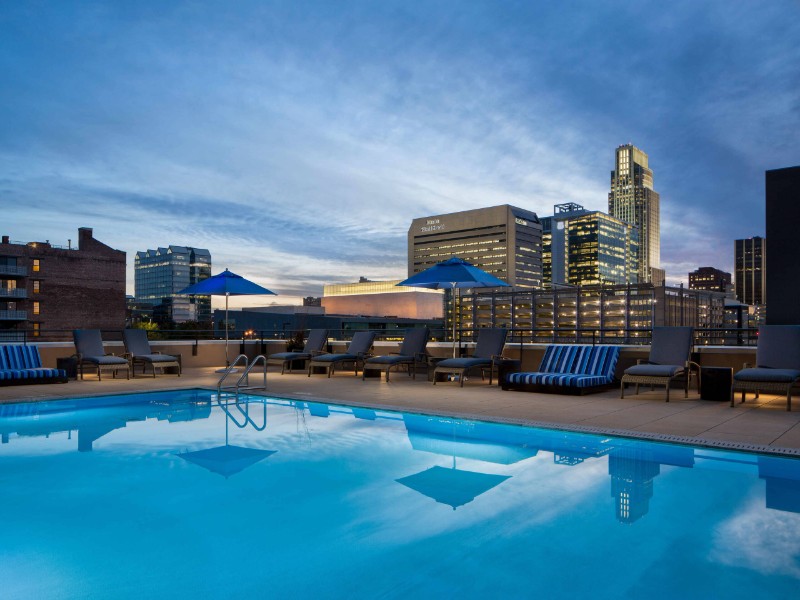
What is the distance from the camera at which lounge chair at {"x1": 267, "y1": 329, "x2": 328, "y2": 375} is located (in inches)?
499

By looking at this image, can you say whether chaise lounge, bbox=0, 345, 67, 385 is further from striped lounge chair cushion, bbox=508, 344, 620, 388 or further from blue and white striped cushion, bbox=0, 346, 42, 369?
striped lounge chair cushion, bbox=508, 344, 620, 388

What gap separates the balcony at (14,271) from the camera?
55.8 metres

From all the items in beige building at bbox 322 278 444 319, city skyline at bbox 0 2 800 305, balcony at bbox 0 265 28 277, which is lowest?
beige building at bbox 322 278 444 319

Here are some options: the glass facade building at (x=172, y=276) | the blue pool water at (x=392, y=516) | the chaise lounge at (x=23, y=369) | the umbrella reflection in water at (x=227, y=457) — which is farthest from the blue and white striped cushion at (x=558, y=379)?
the glass facade building at (x=172, y=276)

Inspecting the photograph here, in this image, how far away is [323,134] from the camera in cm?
2192

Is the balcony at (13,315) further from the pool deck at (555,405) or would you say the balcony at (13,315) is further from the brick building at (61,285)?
the pool deck at (555,405)

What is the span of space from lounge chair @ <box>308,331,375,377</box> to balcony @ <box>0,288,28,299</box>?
5469 cm

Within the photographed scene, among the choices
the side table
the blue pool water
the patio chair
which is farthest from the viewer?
the patio chair

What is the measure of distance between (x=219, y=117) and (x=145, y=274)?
134406 millimetres

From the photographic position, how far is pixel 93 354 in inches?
459

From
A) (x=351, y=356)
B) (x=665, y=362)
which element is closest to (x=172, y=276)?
(x=351, y=356)

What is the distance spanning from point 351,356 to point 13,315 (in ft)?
184

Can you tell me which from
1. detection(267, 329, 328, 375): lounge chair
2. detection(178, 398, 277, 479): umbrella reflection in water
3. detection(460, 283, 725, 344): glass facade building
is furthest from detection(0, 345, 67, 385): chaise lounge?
detection(460, 283, 725, 344): glass facade building

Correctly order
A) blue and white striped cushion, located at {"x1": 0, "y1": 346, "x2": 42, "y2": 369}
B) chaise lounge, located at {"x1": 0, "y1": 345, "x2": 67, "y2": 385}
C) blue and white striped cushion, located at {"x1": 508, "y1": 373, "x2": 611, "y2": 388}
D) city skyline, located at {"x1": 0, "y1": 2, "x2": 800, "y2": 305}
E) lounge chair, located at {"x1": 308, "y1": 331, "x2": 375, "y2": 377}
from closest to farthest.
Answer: blue and white striped cushion, located at {"x1": 508, "y1": 373, "x2": 611, "y2": 388}
chaise lounge, located at {"x1": 0, "y1": 345, "x2": 67, "y2": 385}
blue and white striped cushion, located at {"x1": 0, "y1": 346, "x2": 42, "y2": 369}
lounge chair, located at {"x1": 308, "y1": 331, "x2": 375, "y2": 377}
city skyline, located at {"x1": 0, "y1": 2, "x2": 800, "y2": 305}
